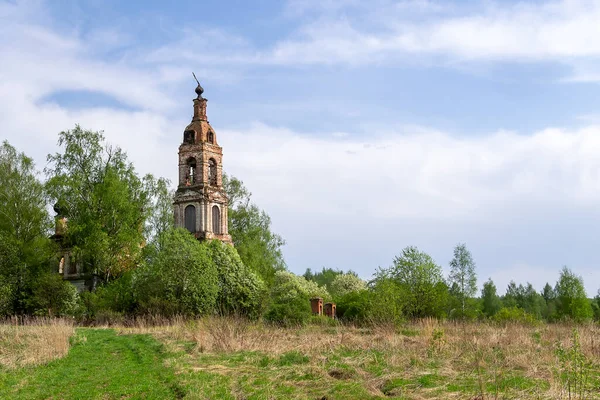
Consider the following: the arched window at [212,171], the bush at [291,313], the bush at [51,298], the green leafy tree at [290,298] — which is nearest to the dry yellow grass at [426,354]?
the bush at [291,313]

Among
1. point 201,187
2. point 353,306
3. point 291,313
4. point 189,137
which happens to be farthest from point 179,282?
point 189,137

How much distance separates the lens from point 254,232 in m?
60.3

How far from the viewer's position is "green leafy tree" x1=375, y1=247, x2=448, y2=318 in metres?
39.3

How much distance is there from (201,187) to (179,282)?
14.1m

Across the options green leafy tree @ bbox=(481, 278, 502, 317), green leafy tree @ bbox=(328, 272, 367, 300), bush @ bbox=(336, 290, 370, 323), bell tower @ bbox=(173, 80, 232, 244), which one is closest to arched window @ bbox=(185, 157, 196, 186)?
bell tower @ bbox=(173, 80, 232, 244)

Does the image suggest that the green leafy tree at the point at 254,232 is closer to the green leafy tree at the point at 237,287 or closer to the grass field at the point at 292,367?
the green leafy tree at the point at 237,287

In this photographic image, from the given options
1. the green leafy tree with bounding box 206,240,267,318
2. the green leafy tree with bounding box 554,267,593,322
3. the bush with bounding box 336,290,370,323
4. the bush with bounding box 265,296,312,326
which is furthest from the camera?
the green leafy tree with bounding box 554,267,593,322

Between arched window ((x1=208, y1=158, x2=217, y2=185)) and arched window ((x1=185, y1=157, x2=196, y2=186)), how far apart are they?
116cm

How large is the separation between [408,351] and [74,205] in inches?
1286

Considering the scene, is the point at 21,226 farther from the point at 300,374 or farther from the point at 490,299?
the point at 490,299

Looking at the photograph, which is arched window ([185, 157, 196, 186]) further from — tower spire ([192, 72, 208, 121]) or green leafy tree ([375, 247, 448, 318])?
green leafy tree ([375, 247, 448, 318])

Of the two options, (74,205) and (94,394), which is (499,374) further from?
(74,205)

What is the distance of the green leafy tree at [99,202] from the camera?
43.1 m

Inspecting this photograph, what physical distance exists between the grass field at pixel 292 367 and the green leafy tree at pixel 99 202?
21.3 meters
